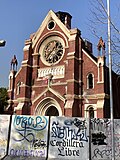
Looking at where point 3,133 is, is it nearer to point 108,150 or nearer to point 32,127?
point 32,127

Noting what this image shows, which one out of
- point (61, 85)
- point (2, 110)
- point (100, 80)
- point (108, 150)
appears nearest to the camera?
point (108, 150)

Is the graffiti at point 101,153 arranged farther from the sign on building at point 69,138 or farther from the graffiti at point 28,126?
the graffiti at point 28,126

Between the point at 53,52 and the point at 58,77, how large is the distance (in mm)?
3446

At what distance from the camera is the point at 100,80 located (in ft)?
88.5

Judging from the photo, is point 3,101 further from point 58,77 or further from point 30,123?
point 30,123

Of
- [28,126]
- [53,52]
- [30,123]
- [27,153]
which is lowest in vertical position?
[27,153]

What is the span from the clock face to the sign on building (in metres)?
18.6

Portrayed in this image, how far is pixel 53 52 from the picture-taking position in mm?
31391

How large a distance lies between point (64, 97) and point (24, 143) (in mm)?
16046

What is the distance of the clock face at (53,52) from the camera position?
102 feet

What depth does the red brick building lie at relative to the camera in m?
27.3

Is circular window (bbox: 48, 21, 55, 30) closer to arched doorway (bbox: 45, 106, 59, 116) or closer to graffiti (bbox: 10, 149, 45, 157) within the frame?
arched doorway (bbox: 45, 106, 59, 116)

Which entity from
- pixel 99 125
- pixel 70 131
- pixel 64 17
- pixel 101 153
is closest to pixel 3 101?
pixel 64 17

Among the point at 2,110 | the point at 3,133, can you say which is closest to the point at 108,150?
the point at 3,133
